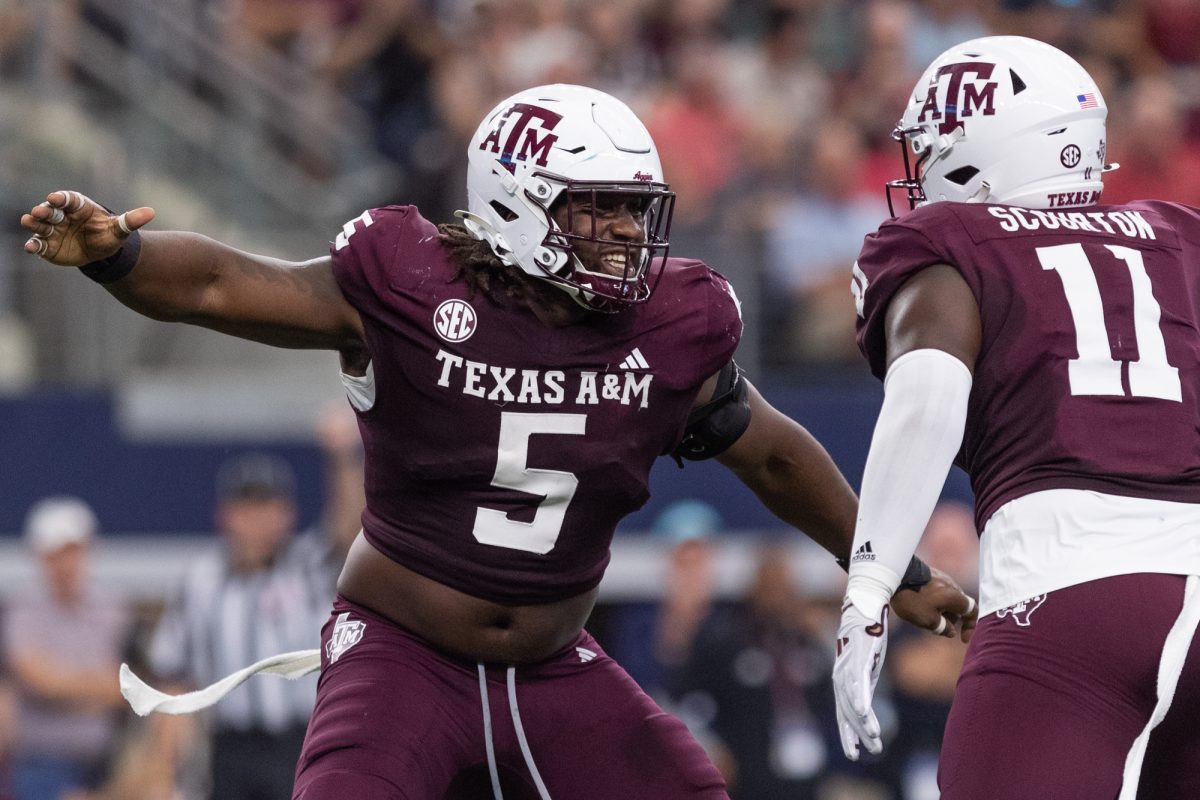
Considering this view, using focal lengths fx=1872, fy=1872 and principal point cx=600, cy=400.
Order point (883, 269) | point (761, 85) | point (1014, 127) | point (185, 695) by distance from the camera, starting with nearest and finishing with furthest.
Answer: point (883, 269)
point (1014, 127)
point (185, 695)
point (761, 85)

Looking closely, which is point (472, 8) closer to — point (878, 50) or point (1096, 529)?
point (878, 50)

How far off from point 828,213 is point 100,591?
140 inches

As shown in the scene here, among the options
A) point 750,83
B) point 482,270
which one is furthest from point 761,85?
point 482,270

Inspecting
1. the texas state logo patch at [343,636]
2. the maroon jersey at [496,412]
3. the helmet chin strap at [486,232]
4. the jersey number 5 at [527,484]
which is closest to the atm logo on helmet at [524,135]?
the helmet chin strap at [486,232]

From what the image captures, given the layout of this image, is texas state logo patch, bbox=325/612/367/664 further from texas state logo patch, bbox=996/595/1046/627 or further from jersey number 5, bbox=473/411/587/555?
texas state logo patch, bbox=996/595/1046/627

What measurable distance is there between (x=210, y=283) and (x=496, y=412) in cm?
61

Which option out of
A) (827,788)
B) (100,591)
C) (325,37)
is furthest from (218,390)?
(827,788)

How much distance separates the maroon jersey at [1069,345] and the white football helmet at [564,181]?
0.49 meters

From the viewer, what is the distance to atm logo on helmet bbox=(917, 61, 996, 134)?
373cm

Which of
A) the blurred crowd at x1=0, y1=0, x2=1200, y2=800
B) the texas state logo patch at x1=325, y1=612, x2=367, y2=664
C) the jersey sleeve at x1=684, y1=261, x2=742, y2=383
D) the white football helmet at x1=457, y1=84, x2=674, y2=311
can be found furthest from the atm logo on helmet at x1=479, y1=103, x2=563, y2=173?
the blurred crowd at x1=0, y1=0, x2=1200, y2=800

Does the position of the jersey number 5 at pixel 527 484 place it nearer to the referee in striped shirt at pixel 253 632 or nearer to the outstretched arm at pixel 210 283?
the outstretched arm at pixel 210 283

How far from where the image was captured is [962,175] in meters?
3.78

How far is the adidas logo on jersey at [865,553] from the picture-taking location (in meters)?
3.46

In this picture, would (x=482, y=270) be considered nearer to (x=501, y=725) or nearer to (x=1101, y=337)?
(x=501, y=725)
